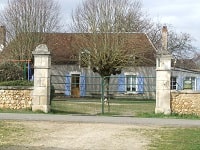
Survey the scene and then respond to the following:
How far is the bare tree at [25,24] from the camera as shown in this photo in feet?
132

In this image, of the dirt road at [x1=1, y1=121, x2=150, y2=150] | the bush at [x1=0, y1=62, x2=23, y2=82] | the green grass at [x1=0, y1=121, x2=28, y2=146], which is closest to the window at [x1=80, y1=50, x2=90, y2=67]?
the bush at [x1=0, y1=62, x2=23, y2=82]

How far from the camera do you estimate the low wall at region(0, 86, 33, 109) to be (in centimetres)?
1992

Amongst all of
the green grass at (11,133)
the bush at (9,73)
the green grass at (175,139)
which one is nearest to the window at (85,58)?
the bush at (9,73)

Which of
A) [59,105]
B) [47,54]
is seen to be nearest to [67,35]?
[59,105]

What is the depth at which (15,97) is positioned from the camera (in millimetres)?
20016

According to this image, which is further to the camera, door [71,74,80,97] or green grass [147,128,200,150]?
door [71,74,80,97]

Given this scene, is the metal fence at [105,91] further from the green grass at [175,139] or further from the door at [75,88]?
the green grass at [175,139]

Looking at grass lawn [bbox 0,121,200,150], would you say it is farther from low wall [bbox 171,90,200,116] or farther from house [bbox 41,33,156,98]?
house [bbox 41,33,156,98]

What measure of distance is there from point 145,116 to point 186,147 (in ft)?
28.4

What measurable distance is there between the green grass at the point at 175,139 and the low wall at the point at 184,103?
176 inches

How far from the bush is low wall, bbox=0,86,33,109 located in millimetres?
7153

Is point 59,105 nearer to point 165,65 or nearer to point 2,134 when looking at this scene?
point 165,65

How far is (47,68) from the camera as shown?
64.7ft

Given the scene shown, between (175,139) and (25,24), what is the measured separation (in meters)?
30.0
